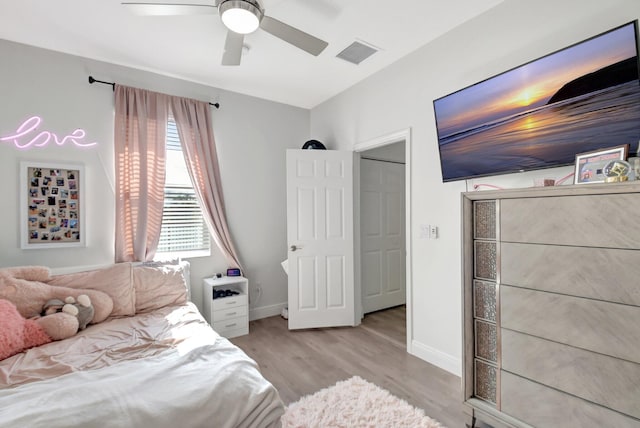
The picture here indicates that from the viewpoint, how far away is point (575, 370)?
1.44m

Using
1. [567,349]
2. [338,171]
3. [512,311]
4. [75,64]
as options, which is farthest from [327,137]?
[567,349]

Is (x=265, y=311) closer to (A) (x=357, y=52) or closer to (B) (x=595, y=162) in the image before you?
(A) (x=357, y=52)

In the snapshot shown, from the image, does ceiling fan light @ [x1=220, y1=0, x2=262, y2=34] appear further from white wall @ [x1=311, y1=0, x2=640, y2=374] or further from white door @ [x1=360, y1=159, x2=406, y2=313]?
white door @ [x1=360, y1=159, x2=406, y2=313]

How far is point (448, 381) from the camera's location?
2.34 meters

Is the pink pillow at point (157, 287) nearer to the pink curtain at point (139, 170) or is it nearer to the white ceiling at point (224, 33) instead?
the pink curtain at point (139, 170)

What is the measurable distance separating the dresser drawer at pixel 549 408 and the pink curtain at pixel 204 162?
110 inches

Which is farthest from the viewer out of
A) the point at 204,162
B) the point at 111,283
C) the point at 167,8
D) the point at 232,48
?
the point at 204,162

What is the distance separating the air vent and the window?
6.40ft

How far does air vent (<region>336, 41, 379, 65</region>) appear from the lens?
2.70 meters

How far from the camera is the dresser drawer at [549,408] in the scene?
134 cm

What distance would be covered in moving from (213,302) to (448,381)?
2274mm

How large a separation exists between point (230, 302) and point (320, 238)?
1191 millimetres

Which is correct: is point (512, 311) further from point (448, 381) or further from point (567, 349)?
point (448, 381)

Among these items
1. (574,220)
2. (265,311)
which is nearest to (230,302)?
(265,311)
